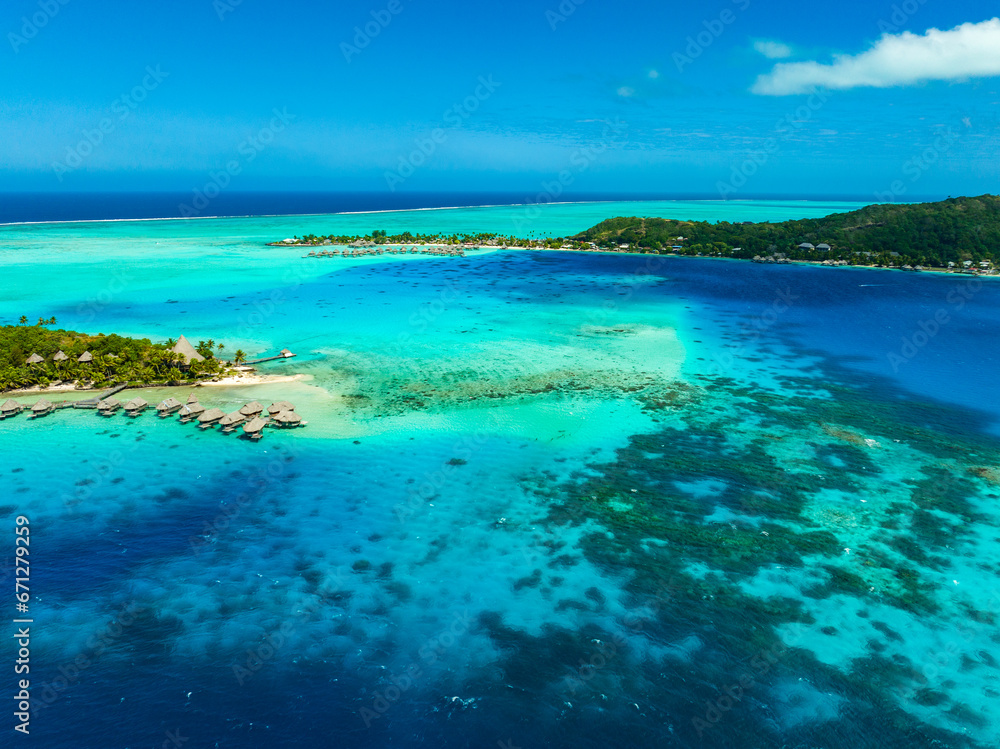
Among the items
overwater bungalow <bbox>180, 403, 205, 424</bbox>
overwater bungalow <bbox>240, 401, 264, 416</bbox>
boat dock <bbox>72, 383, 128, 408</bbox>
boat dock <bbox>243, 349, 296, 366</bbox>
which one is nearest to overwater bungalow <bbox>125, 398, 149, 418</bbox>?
boat dock <bbox>72, 383, 128, 408</bbox>

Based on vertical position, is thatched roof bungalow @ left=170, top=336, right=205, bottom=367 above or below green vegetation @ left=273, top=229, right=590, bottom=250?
below

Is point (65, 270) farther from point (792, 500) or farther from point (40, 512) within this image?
point (792, 500)

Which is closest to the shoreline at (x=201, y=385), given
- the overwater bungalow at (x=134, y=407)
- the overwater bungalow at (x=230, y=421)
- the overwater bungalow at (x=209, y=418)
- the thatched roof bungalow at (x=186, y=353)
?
the thatched roof bungalow at (x=186, y=353)

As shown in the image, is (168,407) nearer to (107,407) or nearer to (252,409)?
(107,407)

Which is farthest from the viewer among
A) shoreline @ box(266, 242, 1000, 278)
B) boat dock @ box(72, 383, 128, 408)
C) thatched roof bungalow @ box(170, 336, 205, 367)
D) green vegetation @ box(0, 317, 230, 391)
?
shoreline @ box(266, 242, 1000, 278)

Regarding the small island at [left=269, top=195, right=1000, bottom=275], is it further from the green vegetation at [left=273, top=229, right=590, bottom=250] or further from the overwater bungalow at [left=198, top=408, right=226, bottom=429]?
the overwater bungalow at [left=198, top=408, right=226, bottom=429]

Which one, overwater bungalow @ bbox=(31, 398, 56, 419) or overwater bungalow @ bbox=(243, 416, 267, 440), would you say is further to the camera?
overwater bungalow @ bbox=(31, 398, 56, 419)

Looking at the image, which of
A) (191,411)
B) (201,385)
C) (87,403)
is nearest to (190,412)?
(191,411)
